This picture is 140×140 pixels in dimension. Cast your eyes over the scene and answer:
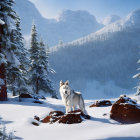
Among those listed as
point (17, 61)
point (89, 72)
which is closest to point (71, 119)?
point (17, 61)

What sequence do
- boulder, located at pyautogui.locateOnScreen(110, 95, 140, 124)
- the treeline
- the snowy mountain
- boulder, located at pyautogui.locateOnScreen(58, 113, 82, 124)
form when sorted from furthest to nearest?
the snowy mountain, the treeline, boulder, located at pyautogui.locateOnScreen(110, 95, 140, 124), boulder, located at pyautogui.locateOnScreen(58, 113, 82, 124)

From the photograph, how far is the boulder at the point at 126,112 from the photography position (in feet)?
27.2

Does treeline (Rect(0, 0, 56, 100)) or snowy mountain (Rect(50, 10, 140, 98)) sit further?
snowy mountain (Rect(50, 10, 140, 98))

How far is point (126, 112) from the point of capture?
841cm

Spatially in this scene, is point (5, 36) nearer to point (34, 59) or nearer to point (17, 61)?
point (17, 61)

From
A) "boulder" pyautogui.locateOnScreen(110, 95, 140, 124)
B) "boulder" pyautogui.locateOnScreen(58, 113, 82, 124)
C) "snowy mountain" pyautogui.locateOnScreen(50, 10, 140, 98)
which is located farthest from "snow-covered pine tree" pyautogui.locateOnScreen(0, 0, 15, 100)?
A: "snowy mountain" pyautogui.locateOnScreen(50, 10, 140, 98)

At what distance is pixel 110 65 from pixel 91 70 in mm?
23947

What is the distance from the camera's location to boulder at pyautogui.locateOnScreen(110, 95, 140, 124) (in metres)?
8.28

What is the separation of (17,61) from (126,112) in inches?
451

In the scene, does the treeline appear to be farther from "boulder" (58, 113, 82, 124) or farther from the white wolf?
"boulder" (58, 113, 82, 124)

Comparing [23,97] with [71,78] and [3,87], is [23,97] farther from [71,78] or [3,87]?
[71,78]

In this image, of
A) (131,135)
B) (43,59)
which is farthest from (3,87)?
(43,59)

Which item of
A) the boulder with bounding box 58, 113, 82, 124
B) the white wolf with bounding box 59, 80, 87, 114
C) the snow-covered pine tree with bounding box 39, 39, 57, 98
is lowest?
the boulder with bounding box 58, 113, 82, 124

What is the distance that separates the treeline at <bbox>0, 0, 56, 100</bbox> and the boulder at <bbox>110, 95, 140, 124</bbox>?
6.77 m
